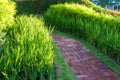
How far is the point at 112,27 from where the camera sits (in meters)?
9.25

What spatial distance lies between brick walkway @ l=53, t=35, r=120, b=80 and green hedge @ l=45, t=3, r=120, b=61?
40cm

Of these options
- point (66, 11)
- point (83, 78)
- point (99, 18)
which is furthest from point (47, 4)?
point (83, 78)

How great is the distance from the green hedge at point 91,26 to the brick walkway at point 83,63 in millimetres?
405

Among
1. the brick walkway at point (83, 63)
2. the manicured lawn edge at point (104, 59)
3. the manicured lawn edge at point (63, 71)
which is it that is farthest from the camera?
the manicured lawn edge at point (104, 59)

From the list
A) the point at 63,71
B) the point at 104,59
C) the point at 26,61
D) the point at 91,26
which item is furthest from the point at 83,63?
the point at 91,26

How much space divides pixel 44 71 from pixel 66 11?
7.46 m

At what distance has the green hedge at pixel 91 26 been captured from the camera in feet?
27.8

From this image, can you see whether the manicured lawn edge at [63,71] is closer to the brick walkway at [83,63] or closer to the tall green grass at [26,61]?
the brick walkway at [83,63]

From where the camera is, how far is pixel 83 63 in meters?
7.92

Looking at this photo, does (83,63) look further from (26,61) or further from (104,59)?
(26,61)

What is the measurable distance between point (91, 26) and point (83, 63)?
Result: 8.24 ft

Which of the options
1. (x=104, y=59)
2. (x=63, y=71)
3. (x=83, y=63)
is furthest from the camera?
(x=104, y=59)

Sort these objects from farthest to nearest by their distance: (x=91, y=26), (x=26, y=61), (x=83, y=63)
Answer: (x=91, y=26) → (x=83, y=63) → (x=26, y=61)

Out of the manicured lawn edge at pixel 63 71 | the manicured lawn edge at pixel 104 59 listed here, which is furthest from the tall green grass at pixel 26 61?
the manicured lawn edge at pixel 104 59
